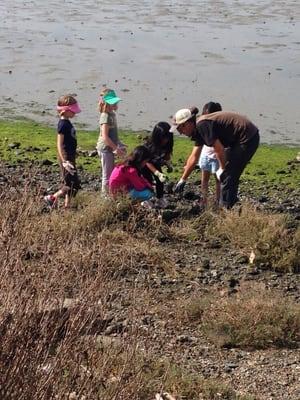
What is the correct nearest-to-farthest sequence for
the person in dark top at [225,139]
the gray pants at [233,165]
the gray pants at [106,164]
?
the person in dark top at [225,139], the gray pants at [233,165], the gray pants at [106,164]

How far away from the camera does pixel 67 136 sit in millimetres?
9891

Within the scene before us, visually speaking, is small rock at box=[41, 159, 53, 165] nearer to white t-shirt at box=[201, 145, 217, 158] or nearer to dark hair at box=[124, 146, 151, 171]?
white t-shirt at box=[201, 145, 217, 158]

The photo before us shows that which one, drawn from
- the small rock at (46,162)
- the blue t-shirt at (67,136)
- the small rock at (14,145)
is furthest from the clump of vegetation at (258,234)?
the small rock at (14,145)

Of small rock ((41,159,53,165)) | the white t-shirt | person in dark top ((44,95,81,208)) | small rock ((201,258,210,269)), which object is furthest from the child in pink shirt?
small rock ((41,159,53,165))

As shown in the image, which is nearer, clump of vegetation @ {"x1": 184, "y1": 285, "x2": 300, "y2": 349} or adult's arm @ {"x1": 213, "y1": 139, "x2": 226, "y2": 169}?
clump of vegetation @ {"x1": 184, "y1": 285, "x2": 300, "y2": 349}

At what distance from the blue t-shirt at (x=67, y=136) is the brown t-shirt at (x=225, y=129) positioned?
1416mm

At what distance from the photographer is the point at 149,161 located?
9.88m

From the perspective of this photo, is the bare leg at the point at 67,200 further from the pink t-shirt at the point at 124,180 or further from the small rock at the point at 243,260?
the small rock at the point at 243,260

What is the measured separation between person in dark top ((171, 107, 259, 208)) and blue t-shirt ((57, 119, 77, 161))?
1.19 meters

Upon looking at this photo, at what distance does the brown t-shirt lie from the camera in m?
9.62

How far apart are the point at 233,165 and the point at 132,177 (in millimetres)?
1206

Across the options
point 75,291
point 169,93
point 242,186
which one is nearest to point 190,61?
point 169,93

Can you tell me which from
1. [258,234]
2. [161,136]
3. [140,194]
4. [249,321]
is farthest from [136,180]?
[249,321]

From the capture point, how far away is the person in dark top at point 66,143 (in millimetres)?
9805
